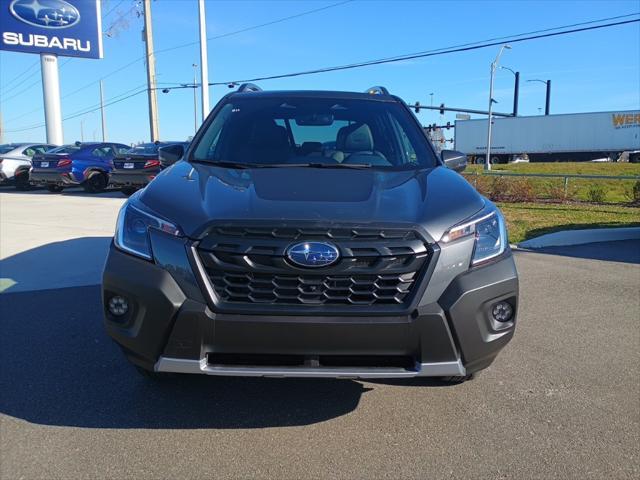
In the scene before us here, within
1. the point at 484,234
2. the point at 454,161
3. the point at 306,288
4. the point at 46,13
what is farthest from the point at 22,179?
the point at 484,234

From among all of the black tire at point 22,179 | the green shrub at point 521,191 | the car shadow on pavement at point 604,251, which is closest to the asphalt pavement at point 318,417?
the car shadow on pavement at point 604,251

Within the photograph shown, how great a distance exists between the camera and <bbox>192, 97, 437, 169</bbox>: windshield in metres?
3.76

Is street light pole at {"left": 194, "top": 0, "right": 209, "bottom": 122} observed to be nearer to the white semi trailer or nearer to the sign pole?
the sign pole

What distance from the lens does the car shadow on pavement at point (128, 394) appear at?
307 centimetres

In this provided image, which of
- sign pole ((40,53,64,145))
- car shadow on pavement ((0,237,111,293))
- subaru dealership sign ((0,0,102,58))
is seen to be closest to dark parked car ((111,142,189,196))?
car shadow on pavement ((0,237,111,293))

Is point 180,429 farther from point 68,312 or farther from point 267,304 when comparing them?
point 68,312

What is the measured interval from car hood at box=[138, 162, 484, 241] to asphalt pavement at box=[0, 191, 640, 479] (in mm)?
1157

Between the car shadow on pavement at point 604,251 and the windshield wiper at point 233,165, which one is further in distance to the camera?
the car shadow on pavement at point 604,251

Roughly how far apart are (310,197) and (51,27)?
3284 cm

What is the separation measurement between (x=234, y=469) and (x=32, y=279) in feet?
14.8

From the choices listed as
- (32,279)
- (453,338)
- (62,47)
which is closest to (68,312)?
(32,279)

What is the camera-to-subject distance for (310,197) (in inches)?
109

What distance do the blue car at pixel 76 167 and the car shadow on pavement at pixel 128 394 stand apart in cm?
1343

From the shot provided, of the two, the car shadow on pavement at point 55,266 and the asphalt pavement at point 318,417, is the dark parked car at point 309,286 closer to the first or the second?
the asphalt pavement at point 318,417
